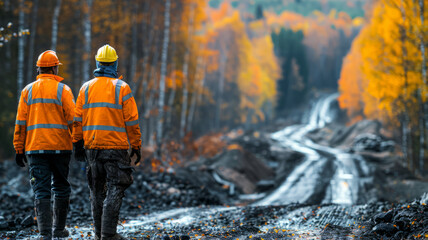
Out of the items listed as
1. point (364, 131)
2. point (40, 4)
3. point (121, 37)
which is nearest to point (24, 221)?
point (121, 37)

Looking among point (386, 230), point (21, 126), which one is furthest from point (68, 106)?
point (386, 230)

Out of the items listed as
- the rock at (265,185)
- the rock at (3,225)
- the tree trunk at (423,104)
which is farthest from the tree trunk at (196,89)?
the rock at (3,225)

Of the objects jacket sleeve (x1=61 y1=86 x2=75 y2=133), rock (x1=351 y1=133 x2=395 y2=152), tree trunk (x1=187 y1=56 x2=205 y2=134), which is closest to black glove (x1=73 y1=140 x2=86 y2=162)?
jacket sleeve (x1=61 y1=86 x2=75 y2=133)

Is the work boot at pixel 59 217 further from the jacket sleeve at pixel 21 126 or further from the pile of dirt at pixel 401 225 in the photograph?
the pile of dirt at pixel 401 225

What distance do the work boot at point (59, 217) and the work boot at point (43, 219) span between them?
23 centimetres

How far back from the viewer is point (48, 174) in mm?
4727

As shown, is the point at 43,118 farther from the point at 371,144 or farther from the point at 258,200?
the point at 371,144

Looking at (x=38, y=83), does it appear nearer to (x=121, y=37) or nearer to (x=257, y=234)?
(x=257, y=234)

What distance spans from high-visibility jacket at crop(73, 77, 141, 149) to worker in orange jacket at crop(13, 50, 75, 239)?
37 cm

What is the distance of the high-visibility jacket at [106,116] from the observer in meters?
4.44

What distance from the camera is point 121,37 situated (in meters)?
21.0

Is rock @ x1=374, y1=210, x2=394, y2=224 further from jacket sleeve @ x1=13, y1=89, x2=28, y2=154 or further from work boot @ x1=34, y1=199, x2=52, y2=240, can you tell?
jacket sleeve @ x1=13, y1=89, x2=28, y2=154

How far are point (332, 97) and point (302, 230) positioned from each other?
2714 inches

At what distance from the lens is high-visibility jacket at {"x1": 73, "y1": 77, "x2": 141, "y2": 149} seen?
4441 millimetres
